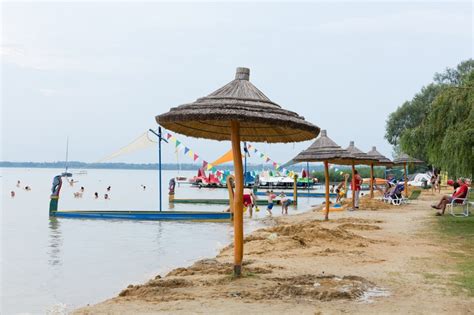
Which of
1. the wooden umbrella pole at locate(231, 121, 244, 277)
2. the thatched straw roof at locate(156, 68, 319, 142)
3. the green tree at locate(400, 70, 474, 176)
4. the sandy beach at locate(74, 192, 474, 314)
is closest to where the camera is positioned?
the sandy beach at locate(74, 192, 474, 314)

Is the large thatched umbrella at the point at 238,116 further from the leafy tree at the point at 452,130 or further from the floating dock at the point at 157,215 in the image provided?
the floating dock at the point at 157,215

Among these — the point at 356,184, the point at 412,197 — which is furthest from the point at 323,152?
the point at 412,197

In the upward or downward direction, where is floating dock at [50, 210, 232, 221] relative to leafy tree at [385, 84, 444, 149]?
downward

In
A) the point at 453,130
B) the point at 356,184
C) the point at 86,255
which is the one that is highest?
the point at 453,130

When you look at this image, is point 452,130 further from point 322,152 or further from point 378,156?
point 378,156

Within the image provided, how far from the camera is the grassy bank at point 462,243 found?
23.0 ft

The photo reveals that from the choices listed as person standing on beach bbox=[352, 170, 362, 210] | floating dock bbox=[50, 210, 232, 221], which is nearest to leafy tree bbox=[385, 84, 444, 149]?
person standing on beach bbox=[352, 170, 362, 210]

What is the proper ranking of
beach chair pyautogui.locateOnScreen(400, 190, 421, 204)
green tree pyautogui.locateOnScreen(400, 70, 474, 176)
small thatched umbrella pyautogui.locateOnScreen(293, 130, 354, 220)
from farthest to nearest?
beach chair pyautogui.locateOnScreen(400, 190, 421, 204) → small thatched umbrella pyautogui.locateOnScreen(293, 130, 354, 220) → green tree pyautogui.locateOnScreen(400, 70, 474, 176)

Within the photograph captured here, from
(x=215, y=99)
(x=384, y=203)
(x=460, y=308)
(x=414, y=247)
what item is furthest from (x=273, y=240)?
(x=384, y=203)

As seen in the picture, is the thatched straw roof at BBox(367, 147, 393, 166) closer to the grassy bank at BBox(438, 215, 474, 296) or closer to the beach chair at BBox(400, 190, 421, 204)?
the beach chair at BBox(400, 190, 421, 204)

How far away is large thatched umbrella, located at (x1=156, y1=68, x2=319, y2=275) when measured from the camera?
6.53 m

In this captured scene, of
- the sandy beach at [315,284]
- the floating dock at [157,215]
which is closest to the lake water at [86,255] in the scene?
the floating dock at [157,215]

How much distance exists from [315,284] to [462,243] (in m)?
5.30

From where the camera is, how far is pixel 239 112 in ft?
21.2
